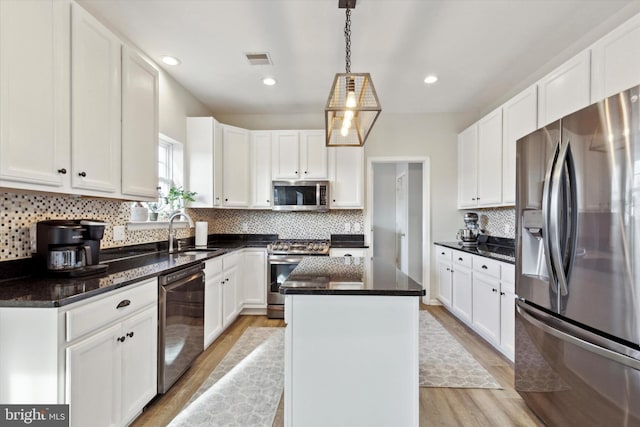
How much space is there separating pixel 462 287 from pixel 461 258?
0.33 metres

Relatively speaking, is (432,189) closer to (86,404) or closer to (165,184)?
(165,184)

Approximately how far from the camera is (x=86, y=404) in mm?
1310

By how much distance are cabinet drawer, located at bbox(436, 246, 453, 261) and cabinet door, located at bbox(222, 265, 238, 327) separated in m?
2.68

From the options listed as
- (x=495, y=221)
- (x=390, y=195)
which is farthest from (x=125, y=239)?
(x=390, y=195)

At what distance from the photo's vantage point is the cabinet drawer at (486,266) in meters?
2.54

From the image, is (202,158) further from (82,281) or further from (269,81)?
(82,281)

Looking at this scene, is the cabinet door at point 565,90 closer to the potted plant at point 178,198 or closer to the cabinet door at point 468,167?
the cabinet door at point 468,167

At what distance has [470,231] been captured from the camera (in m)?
3.68

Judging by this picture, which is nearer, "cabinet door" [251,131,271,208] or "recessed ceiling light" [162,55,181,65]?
"recessed ceiling light" [162,55,181,65]

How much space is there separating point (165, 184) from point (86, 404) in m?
2.37

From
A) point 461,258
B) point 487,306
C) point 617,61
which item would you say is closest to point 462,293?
point 461,258

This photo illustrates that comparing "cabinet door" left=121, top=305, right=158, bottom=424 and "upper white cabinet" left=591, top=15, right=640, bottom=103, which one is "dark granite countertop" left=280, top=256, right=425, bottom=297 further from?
"upper white cabinet" left=591, top=15, right=640, bottom=103

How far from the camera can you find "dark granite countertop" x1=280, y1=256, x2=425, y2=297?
1.35 m

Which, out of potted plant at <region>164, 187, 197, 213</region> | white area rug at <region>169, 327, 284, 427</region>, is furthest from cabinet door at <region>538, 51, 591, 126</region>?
potted plant at <region>164, 187, 197, 213</region>
